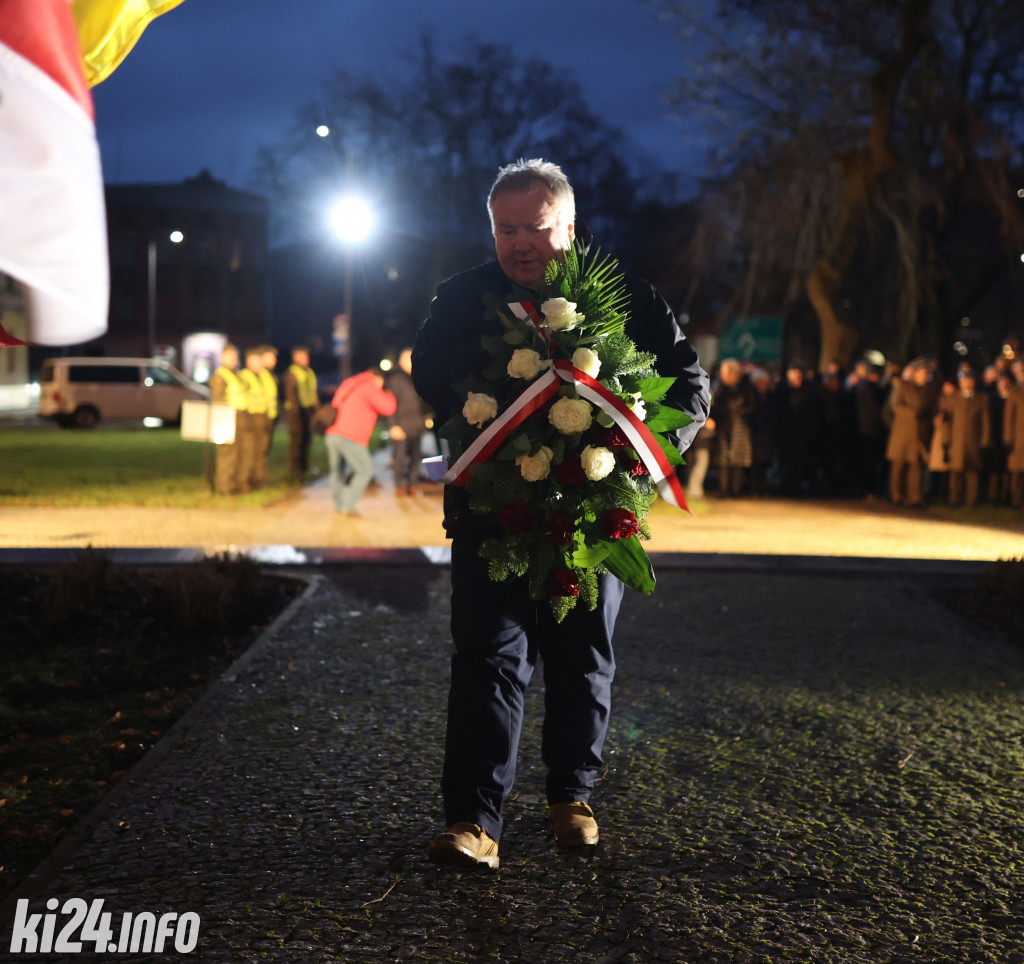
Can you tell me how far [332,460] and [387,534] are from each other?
2033 millimetres

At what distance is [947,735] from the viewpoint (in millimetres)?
5387

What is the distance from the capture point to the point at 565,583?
367 cm

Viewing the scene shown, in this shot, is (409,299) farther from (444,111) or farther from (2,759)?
(2,759)

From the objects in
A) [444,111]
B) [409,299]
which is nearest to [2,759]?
[444,111]

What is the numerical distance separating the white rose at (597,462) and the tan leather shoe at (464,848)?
1.09m

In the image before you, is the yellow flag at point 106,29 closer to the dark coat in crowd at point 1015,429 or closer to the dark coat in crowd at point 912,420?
the dark coat in crowd at point 912,420

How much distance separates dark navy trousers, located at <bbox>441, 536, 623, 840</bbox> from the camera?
379 cm

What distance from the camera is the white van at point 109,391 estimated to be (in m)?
34.6

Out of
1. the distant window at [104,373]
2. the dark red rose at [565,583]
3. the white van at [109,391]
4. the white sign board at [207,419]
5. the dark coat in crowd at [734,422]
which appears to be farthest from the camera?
the distant window at [104,373]

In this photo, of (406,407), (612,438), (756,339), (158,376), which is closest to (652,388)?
(612,438)

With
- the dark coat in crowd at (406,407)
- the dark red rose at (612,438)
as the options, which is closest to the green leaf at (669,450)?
the dark red rose at (612,438)

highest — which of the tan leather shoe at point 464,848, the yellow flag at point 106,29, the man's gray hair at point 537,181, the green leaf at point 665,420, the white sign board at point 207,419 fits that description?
the yellow flag at point 106,29

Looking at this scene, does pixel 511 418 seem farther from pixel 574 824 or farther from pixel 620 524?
pixel 574 824

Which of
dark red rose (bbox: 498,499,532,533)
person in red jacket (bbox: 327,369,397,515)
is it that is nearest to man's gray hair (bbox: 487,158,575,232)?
dark red rose (bbox: 498,499,532,533)
